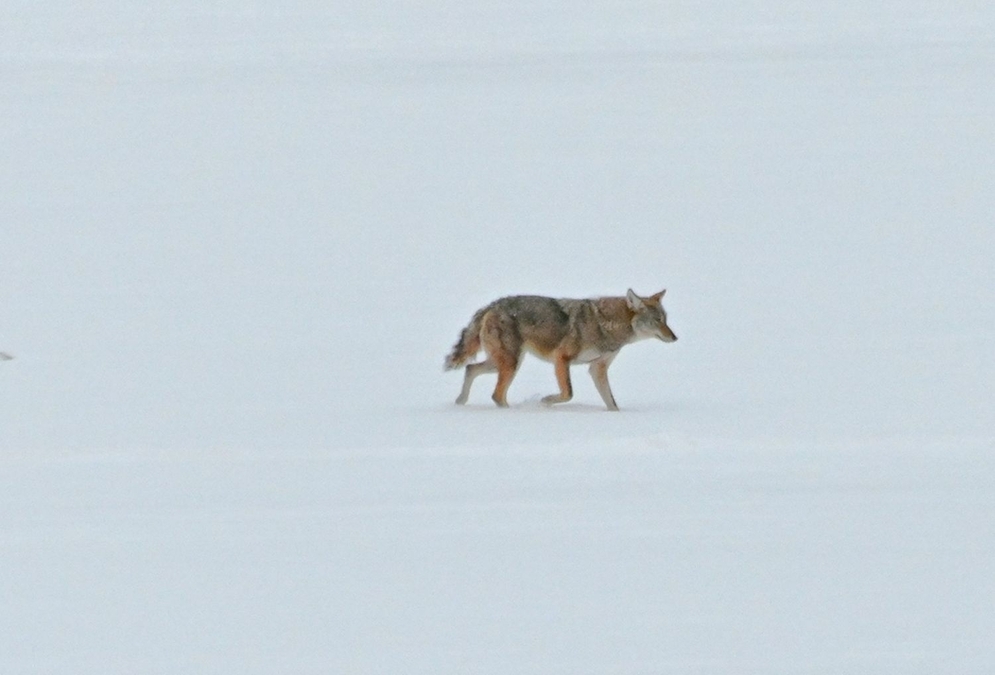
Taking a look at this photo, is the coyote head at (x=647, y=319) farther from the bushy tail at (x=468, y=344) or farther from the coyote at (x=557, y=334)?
the bushy tail at (x=468, y=344)

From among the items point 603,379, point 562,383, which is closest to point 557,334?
point 562,383

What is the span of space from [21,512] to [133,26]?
37.8 m

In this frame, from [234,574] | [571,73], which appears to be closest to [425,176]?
[571,73]

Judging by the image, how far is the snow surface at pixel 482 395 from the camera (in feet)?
21.4

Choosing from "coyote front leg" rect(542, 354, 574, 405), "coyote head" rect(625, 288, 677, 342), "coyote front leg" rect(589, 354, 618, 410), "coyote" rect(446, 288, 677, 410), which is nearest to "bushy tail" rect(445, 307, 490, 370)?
"coyote" rect(446, 288, 677, 410)

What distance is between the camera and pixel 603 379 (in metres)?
12.0

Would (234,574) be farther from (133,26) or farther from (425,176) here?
(133,26)

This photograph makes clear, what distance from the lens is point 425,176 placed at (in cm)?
2542

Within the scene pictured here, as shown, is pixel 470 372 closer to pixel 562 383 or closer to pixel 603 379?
pixel 562 383

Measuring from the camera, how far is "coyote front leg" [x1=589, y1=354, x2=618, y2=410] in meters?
11.9

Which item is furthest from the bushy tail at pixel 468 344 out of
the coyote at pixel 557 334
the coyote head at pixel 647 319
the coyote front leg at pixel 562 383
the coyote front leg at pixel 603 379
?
the coyote head at pixel 647 319

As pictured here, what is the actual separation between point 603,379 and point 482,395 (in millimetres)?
1182

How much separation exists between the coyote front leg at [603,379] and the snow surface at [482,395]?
0.28 m

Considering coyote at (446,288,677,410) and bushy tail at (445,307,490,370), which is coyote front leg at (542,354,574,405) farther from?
bushy tail at (445,307,490,370)
